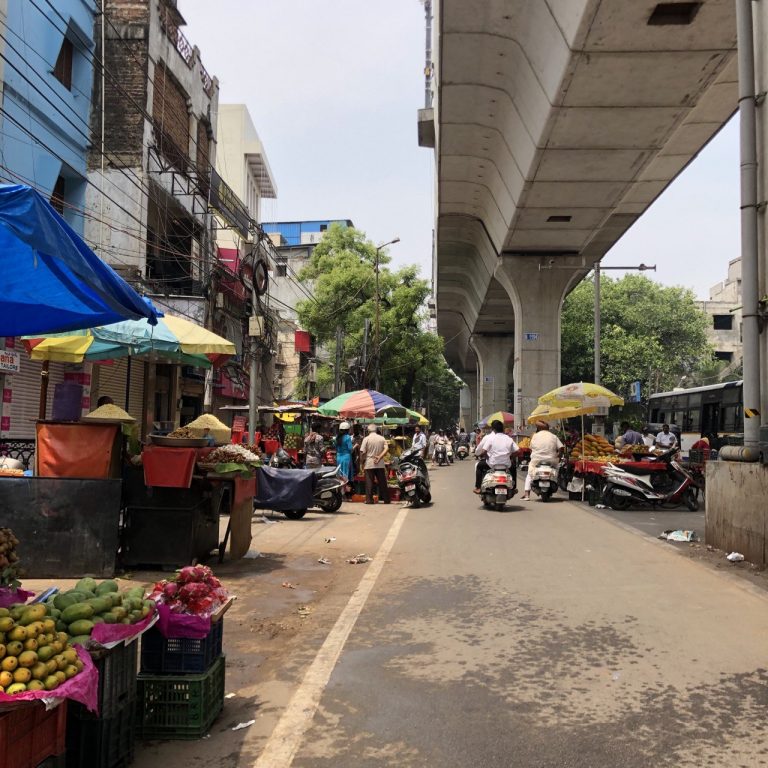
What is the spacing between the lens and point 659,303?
4812cm

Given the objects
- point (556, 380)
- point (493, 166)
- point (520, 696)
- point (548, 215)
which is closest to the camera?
point (520, 696)

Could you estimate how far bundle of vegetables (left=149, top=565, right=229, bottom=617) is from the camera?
3.72 meters

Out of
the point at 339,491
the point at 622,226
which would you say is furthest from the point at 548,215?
the point at 339,491

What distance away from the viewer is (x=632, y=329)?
1866 inches

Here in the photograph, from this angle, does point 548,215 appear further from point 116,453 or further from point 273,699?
point 273,699

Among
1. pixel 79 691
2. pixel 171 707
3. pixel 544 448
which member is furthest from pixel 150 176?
pixel 79 691

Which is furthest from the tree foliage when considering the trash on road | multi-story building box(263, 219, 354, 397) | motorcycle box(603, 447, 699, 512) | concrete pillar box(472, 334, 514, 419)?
the trash on road

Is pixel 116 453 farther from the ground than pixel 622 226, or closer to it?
closer to it

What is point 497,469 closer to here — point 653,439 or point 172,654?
point 653,439

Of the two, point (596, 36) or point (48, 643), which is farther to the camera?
point (596, 36)

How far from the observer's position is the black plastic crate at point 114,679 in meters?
3.08

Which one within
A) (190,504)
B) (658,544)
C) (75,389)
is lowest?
(658,544)

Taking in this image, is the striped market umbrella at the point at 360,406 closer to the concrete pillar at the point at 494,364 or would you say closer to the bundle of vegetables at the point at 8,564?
the bundle of vegetables at the point at 8,564

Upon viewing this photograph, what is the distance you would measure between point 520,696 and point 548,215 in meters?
18.9
